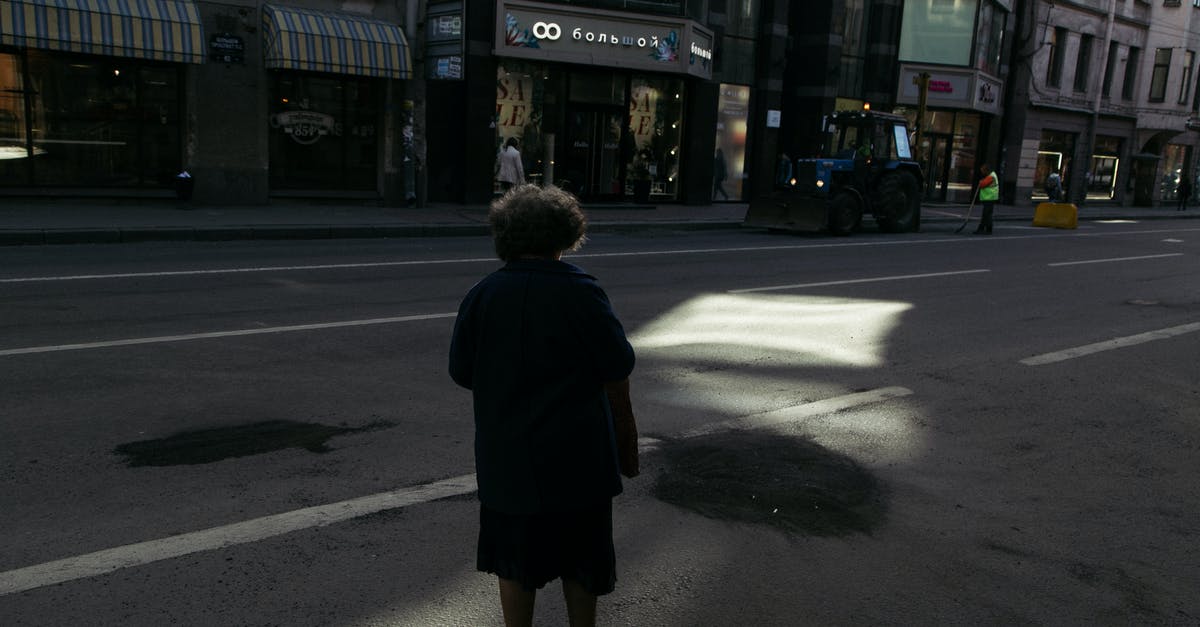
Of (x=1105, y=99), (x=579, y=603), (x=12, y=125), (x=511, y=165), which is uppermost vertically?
(x=1105, y=99)


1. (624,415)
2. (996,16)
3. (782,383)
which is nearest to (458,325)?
(624,415)

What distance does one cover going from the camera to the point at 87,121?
1873 centimetres

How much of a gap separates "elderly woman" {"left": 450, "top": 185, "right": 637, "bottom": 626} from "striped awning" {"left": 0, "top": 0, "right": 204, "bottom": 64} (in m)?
17.3

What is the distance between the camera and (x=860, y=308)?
1081 cm

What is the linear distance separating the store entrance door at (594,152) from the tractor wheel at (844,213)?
7.10 meters

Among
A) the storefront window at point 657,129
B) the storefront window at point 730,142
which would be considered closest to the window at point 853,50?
the storefront window at point 730,142

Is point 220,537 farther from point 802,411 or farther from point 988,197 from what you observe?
point 988,197

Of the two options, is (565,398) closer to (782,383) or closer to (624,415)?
(624,415)

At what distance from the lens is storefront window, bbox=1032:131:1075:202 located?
3950 centimetres

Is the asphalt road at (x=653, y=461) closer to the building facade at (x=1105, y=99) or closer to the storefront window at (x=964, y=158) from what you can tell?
the storefront window at (x=964, y=158)

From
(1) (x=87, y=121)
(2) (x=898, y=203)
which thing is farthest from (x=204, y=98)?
(2) (x=898, y=203)

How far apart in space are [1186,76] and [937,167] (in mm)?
18846

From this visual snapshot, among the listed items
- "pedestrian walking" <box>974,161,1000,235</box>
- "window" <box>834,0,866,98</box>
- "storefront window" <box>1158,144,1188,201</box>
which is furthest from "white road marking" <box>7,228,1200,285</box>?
"storefront window" <box>1158,144,1188,201</box>

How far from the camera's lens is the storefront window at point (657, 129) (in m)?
25.8
